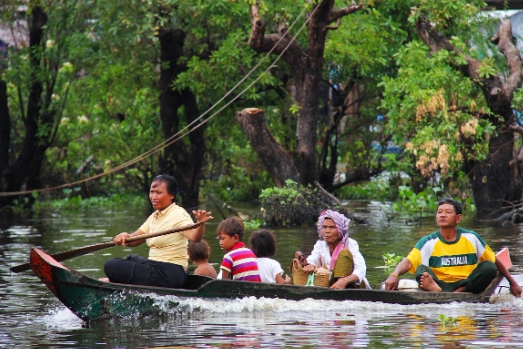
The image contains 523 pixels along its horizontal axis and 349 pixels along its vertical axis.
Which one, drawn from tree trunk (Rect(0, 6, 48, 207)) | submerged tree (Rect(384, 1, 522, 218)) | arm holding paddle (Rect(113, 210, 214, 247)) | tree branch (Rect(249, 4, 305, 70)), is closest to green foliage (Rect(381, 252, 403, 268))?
submerged tree (Rect(384, 1, 522, 218))

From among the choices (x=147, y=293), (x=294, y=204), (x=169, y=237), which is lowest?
(x=147, y=293)

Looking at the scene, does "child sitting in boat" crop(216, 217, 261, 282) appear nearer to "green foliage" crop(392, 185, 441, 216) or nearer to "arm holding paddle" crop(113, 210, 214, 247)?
"arm holding paddle" crop(113, 210, 214, 247)

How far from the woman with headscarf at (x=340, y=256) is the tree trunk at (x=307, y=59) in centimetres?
847

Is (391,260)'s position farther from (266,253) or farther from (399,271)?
(266,253)

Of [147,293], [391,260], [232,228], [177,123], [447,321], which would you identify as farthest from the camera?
[177,123]

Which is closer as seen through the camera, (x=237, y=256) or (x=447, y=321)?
(x=447, y=321)

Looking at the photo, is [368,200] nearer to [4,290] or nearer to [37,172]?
[37,172]

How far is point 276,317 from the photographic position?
9094mm

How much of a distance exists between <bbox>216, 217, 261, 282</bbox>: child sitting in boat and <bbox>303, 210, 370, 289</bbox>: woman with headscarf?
0.55 meters

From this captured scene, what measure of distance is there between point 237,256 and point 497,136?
33.6 ft

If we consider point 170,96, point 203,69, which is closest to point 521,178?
point 203,69

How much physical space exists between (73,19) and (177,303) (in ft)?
48.9

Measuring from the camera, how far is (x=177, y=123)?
76.3ft

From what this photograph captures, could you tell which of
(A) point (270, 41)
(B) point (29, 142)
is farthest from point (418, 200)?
(B) point (29, 142)
